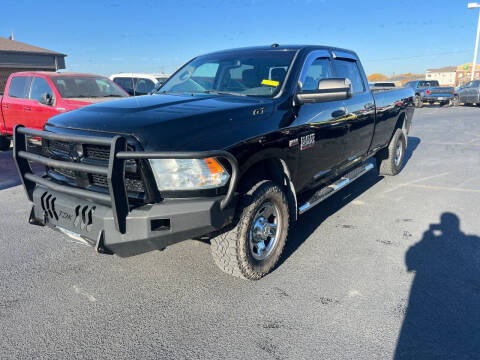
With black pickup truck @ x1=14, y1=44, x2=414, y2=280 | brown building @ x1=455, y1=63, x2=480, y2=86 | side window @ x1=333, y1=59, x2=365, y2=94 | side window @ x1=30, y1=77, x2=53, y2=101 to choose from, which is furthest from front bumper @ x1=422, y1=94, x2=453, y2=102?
side window @ x1=30, y1=77, x2=53, y2=101

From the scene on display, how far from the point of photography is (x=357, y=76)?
501 cm

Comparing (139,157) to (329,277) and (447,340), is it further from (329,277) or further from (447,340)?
(447,340)

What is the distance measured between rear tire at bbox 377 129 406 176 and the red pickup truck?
5703 millimetres

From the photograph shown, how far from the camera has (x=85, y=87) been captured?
26.7 ft

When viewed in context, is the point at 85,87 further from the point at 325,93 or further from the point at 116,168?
the point at 116,168

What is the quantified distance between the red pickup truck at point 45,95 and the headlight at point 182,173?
562 cm

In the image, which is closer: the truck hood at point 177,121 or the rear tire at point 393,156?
the truck hood at point 177,121

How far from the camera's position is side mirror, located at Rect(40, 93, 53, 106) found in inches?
273

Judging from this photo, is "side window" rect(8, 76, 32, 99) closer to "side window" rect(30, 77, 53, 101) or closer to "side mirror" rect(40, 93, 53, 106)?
"side window" rect(30, 77, 53, 101)

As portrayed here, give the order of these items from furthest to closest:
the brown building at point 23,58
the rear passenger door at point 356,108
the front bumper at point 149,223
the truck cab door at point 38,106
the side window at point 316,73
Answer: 1. the brown building at point 23,58
2. the truck cab door at point 38,106
3. the rear passenger door at point 356,108
4. the side window at point 316,73
5. the front bumper at point 149,223

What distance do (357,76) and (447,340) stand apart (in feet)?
12.0

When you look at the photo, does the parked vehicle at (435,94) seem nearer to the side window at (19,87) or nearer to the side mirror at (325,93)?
the side window at (19,87)

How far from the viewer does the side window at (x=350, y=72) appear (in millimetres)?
4441

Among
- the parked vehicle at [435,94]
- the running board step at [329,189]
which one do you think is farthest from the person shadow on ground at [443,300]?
the parked vehicle at [435,94]
